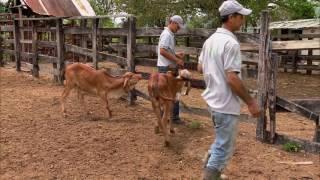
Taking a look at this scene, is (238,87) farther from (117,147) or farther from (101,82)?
(101,82)

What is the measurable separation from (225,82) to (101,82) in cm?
444

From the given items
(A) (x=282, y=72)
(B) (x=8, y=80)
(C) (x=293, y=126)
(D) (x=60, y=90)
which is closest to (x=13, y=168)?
(C) (x=293, y=126)

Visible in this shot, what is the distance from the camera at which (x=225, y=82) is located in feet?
13.4

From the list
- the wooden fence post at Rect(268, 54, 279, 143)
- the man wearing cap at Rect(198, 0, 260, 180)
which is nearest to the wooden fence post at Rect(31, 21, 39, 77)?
the wooden fence post at Rect(268, 54, 279, 143)

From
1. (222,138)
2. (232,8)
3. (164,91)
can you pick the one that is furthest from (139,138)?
(232,8)

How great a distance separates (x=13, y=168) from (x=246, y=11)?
134 inches

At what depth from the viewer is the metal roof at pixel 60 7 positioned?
21.4 metres

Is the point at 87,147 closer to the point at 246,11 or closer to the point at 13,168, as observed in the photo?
the point at 13,168

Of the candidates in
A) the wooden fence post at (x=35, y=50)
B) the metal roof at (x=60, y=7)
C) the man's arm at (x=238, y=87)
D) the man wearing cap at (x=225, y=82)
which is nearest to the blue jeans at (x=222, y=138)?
the man wearing cap at (x=225, y=82)

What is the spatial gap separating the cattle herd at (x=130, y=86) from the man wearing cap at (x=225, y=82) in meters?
2.16

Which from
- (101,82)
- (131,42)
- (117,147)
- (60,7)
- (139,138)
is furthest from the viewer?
(60,7)

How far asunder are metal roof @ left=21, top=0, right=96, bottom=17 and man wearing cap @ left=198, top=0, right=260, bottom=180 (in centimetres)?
1814

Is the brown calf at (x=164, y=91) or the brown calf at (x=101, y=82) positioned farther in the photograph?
the brown calf at (x=101, y=82)

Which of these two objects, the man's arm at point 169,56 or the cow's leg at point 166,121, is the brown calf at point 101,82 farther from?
the cow's leg at point 166,121
